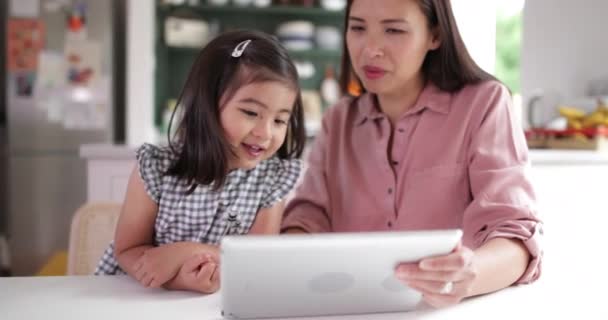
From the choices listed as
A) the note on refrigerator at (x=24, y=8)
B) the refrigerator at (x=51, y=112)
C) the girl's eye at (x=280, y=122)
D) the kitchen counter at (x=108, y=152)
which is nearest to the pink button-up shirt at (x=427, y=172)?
the girl's eye at (x=280, y=122)

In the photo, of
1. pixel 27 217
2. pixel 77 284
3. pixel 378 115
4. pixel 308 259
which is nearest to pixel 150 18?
pixel 27 217

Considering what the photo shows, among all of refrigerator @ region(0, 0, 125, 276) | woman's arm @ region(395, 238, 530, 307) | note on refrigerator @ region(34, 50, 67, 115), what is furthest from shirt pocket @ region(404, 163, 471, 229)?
note on refrigerator @ region(34, 50, 67, 115)

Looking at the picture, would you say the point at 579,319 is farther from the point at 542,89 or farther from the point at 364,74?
the point at 542,89

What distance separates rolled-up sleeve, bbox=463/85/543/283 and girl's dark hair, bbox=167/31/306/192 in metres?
0.35

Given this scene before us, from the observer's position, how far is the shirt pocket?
1200 mm

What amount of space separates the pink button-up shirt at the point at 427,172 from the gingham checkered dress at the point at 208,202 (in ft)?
0.26

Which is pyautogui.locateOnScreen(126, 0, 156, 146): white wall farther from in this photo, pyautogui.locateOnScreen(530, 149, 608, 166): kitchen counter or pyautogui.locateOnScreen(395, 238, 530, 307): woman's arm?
pyautogui.locateOnScreen(395, 238, 530, 307): woman's arm

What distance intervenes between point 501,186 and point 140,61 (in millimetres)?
2960

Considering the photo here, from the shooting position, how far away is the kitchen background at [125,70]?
2406 millimetres

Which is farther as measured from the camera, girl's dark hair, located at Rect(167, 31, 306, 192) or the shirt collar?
the shirt collar

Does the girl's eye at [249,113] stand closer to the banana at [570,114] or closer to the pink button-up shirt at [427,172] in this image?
the pink button-up shirt at [427,172]

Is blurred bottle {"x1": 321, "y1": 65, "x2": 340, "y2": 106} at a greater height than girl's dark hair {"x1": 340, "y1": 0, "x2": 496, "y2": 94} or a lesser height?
lesser

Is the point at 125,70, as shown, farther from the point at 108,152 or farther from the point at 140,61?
the point at 108,152

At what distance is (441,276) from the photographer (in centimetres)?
77
